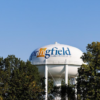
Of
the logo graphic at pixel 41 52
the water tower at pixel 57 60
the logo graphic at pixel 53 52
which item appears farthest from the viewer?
the logo graphic at pixel 41 52

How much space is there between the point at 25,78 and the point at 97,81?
1033 cm

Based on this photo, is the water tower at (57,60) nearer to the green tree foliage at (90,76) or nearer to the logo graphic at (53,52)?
the logo graphic at (53,52)

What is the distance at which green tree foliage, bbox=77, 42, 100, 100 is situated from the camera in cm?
3666

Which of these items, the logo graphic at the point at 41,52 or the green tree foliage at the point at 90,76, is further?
the logo graphic at the point at 41,52

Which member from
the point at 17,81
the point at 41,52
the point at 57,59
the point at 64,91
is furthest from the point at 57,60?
the point at 17,81

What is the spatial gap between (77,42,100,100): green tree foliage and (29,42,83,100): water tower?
820 cm

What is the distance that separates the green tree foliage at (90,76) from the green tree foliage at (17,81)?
719cm

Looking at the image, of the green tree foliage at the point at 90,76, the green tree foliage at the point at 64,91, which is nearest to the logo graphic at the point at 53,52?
the green tree foliage at the point at 64,91

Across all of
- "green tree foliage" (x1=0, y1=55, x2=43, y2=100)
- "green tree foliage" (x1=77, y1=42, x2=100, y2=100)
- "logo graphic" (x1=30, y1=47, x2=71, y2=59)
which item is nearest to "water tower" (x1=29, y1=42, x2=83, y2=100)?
"logo graphic" (x1=30, y1=47, x2=71, y2=59)

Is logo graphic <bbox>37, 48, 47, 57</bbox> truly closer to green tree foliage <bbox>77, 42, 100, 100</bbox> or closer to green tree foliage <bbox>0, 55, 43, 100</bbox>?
green tree foliage <bbox>0, 55, 43, 100</bbox>

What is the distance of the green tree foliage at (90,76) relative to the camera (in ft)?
120

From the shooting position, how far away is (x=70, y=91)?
4672cm

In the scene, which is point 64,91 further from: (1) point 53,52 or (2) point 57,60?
(1) point 53,52

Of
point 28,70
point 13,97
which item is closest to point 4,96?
point 13,97
